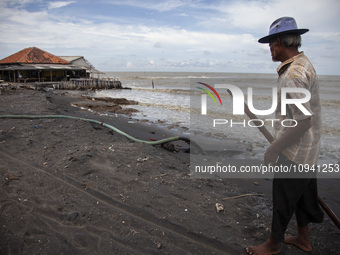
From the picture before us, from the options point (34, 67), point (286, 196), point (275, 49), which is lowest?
point (286, 196)

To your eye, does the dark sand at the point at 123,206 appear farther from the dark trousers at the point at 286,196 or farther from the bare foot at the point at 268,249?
the dark trousers at the point at 286,196

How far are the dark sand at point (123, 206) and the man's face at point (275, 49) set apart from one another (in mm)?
1904

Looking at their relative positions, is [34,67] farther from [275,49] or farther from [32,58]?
[275,49]

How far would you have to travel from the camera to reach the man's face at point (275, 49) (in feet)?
7.49

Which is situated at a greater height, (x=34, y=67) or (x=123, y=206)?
(x=34, y=67)

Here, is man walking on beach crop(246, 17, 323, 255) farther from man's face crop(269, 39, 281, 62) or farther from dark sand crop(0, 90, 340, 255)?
dark sand crop(0, 90, 340, 255)

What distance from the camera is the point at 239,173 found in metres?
5.09

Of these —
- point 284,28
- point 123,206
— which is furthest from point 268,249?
point 284,28

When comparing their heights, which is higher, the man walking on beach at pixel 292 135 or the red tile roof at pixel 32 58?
the red tile roof at pixel 32 58

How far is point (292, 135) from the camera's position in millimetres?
2127

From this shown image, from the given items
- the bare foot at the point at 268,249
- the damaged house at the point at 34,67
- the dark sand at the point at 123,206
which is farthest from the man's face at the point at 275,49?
the damaged house at the point at 34,67

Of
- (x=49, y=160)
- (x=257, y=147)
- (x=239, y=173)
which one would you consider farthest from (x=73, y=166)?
(x=257, y=147)

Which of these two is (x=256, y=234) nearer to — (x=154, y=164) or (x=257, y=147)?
(x=154, y=164)

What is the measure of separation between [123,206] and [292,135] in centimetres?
220
